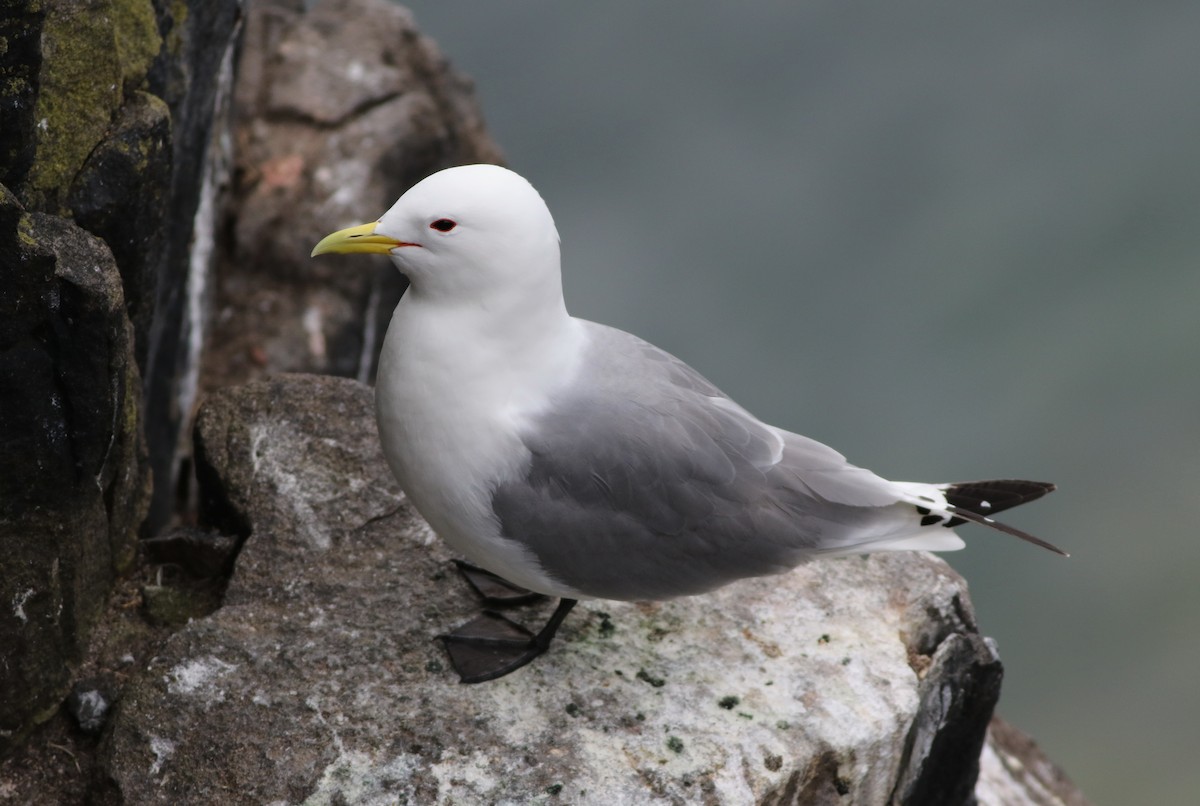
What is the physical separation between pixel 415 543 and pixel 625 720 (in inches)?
34.2

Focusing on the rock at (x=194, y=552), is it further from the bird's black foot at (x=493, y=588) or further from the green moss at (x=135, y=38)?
the green moss at (x=135, y=38)

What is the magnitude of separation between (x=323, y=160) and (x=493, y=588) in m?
3.40

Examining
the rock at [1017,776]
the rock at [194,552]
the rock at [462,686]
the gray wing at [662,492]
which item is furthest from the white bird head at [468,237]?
the rock at [1017,776]

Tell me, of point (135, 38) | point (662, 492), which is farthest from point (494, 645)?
point (135, 38)

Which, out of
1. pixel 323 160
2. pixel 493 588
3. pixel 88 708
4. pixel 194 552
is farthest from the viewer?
pixel 323 160

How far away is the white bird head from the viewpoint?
2.93 metres

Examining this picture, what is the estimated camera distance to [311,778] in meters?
3.07

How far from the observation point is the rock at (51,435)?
2.79 metres

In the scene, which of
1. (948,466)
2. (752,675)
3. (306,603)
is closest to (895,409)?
(948,466)

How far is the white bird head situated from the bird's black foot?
0.97 m

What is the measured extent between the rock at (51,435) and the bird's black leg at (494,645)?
954mm

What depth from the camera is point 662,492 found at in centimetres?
310

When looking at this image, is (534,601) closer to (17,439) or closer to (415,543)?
(415,543)

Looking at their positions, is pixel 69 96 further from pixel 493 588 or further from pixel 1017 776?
pixel 1017 776
